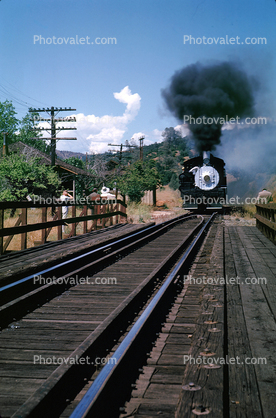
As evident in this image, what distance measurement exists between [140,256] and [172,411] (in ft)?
18.8

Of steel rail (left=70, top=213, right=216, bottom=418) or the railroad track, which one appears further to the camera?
the railroad track

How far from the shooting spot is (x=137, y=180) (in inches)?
1196

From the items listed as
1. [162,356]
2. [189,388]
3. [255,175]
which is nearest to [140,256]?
[162,356]

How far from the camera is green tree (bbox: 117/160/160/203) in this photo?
29.7m

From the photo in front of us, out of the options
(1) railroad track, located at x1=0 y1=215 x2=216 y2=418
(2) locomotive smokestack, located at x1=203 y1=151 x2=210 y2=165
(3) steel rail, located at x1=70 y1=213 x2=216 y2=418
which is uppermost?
(2) locomotive smokestack, located at x1=203 y1=151 x2=210 y2=165

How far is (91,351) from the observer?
2.90m

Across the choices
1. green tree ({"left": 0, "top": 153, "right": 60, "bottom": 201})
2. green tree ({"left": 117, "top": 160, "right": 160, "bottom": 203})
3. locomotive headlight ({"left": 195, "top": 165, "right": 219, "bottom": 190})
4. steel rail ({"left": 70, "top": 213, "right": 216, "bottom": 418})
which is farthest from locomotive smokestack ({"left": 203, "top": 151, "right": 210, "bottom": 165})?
steel rail ({"left": 70, "top": 213, "right": 216, "bottom": 418})

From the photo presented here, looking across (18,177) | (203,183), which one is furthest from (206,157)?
(18,177)

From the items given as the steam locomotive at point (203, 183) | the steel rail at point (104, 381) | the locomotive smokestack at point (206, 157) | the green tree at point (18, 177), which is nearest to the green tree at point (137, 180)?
the green tree at point (18, 177)

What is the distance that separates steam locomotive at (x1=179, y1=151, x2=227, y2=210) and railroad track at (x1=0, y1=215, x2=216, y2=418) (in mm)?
14142

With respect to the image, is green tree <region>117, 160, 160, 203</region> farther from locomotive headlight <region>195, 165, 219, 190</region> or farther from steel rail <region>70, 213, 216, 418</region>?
steel rail <region>70, 213, 216, 418</region>

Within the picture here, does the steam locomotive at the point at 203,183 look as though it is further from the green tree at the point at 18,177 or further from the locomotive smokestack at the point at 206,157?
the green tree at the point at 18,177

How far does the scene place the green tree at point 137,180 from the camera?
1169 inches

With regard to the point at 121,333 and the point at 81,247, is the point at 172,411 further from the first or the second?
the point at 81,247
